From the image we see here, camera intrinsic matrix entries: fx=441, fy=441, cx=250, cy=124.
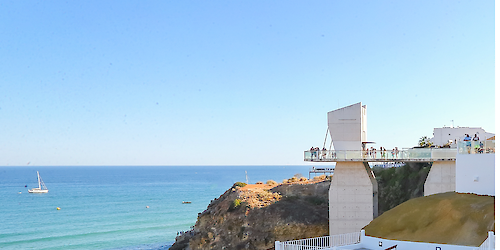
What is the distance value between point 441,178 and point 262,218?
1611 centimetres

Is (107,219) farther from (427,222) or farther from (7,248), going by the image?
(427,222)

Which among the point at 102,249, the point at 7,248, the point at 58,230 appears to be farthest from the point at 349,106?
the point at 58,230

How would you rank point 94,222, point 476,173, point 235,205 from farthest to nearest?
point 94,222 → point 235,205 → point 476,173

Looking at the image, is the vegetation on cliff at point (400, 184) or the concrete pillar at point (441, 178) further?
the vegetation on cliff at point (400, 184)

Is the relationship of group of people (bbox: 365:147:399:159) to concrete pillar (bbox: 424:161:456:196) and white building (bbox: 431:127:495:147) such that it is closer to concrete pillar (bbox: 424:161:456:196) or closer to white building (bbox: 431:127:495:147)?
concrete pillar (bbox: 424:161:456:196)

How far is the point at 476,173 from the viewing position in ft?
69.2

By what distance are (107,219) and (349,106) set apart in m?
63.4

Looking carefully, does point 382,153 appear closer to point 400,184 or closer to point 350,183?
point 350,183

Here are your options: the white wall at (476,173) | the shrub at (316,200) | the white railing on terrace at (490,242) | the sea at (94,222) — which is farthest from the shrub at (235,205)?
the white railing on terrace at (490,242)

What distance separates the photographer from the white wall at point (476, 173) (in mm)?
20297

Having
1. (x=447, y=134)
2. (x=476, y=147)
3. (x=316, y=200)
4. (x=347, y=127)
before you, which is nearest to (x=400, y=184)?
(x=447, y=134)

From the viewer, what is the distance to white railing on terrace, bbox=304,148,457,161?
28.3 metres

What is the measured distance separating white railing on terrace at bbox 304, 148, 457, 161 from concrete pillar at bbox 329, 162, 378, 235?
0.68 m

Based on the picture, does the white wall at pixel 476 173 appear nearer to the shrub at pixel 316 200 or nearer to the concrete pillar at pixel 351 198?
the concrete pillar at pixel 351 198
